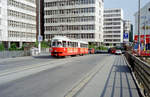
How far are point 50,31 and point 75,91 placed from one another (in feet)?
230

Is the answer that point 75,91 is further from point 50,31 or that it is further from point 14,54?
point 50,31

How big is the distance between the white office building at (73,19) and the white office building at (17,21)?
289 inches

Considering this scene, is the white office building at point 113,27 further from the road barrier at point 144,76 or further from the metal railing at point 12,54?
the road barrier at point 144,76

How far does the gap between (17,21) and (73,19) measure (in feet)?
70.7

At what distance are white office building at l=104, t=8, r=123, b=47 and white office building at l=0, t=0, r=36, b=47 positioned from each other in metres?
66.6

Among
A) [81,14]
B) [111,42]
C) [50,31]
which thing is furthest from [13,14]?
[111,42]

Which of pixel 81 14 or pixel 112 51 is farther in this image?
pixel 81 14

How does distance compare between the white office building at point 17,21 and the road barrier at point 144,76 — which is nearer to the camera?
the road barrier at point 144,76

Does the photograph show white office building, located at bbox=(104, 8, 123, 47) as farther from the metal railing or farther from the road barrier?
the road barrier

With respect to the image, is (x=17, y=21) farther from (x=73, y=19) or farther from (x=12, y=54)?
(x=12, y=54)

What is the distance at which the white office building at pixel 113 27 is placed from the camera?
411 feet

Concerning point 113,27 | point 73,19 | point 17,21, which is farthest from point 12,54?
point 113,27

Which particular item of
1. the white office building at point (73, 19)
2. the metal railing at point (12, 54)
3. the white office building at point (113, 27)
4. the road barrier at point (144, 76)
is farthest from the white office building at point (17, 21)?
the white office building at point (113, 27)

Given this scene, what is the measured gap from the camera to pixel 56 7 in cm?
7612
